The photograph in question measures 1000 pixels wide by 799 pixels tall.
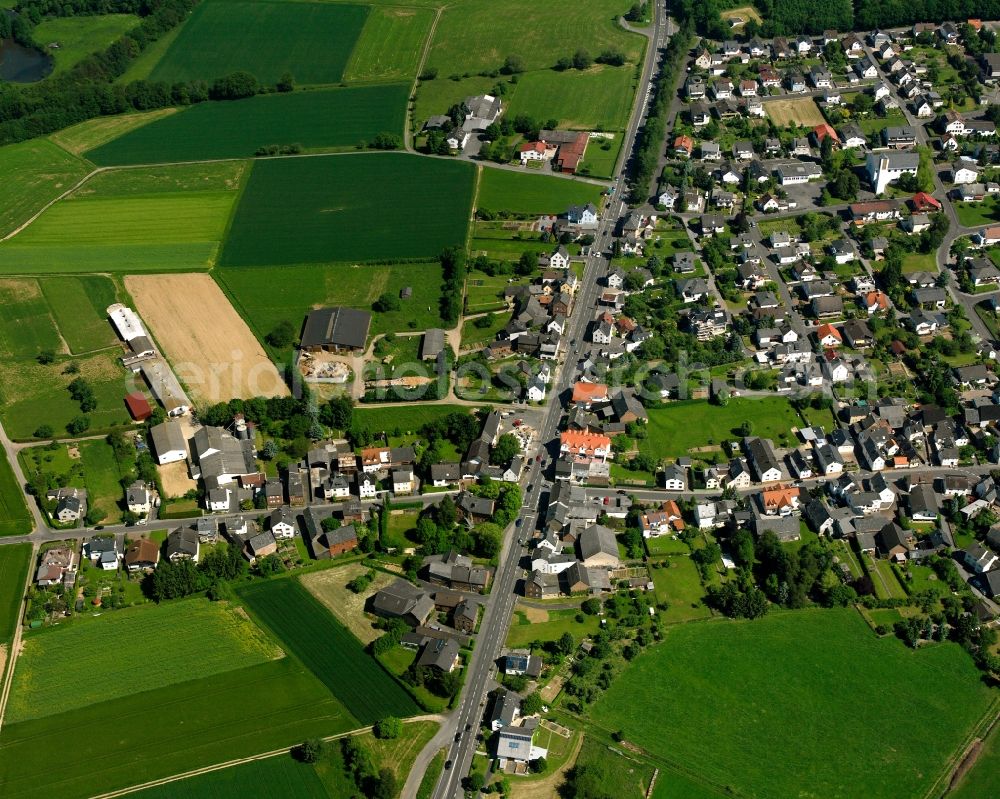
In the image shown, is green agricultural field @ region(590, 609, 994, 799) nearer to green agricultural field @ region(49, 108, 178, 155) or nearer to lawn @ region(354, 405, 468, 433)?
lawn @ region(354, 405, 468, 433)

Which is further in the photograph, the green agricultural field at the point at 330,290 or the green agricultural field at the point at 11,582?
the green agricultural field at the point at 330,290

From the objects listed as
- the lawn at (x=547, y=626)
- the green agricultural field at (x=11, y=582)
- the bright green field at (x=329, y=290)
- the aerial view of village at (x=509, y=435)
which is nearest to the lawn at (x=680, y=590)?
the aerial view of village at (x=509, y=435)

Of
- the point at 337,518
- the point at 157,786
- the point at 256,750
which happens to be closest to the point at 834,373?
the point at 337,518

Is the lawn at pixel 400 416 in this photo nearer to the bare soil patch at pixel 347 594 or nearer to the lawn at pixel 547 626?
the bare soil patch at pixel 347 594

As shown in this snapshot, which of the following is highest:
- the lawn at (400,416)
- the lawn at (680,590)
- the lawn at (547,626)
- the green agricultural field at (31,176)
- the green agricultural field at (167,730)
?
the green agricultural field at (31,176)

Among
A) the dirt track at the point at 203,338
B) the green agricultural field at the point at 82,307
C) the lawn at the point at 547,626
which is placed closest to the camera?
the lawn at the point at 547,626

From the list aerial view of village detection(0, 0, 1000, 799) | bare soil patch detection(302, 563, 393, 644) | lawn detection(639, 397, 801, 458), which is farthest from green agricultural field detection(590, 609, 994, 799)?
lawn detection(639, 397, 801, 458)
